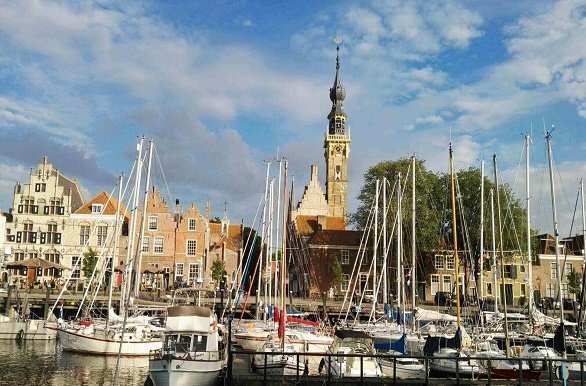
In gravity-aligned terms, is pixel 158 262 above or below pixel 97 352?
above

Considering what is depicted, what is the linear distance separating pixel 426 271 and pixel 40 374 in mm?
53098

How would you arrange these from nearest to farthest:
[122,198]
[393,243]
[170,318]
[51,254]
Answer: [170,318] → [122,198] → [393,243] → [51,254]

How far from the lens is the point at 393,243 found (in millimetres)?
61312

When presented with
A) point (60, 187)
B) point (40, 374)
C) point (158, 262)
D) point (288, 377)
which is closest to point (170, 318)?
point (288, 377)

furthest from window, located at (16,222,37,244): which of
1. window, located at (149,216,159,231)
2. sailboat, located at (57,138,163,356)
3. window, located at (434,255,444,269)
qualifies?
window, located at (434,255,444,269)

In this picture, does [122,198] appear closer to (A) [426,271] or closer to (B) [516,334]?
(B) [516,334]

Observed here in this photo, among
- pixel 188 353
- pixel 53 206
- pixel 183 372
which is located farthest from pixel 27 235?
pixel 183 372

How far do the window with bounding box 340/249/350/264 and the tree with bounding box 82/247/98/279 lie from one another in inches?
1206

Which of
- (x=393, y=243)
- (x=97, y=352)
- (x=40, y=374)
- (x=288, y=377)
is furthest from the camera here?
(x=393, y=243)

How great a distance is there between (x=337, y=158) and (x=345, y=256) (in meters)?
39.3

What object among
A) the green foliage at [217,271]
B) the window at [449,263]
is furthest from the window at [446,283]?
the green foliage at [217,271]

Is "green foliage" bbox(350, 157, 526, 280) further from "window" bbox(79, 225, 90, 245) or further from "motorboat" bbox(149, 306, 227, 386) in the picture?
"motorboat" bbox(149, 306, 227, 386)

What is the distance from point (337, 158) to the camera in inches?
4434

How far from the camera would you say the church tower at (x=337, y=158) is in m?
109
